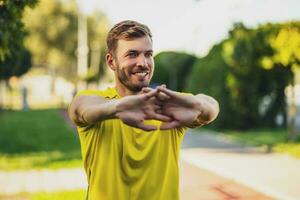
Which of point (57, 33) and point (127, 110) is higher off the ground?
point (127, 110)

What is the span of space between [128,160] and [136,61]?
44 cm

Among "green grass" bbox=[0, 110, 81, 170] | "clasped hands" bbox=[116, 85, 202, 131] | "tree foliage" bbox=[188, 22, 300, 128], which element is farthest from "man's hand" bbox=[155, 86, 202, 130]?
"tree foliage" bbox=[188, 22, 300, 128]

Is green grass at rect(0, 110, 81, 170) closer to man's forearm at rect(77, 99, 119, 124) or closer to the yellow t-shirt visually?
the yellow t-shirt

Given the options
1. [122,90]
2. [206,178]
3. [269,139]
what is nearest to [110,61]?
[122,90]

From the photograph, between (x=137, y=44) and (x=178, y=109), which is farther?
(x=137, y=44)

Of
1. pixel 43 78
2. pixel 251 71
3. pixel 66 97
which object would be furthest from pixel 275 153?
pixel 43 78

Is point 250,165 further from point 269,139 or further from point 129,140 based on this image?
point 129,140

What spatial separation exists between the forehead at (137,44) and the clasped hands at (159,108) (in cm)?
28

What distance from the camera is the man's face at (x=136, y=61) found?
2.49 metres

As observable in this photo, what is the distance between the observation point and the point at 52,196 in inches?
352

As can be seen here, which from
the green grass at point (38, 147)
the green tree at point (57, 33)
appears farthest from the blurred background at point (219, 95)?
the green tree at point (57, 33)

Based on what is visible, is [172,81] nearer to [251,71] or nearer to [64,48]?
[251,71]

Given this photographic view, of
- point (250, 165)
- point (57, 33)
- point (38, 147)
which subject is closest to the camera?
point (250, 165)

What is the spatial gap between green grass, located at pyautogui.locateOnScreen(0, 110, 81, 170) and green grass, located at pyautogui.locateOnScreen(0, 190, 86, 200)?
122 inches
